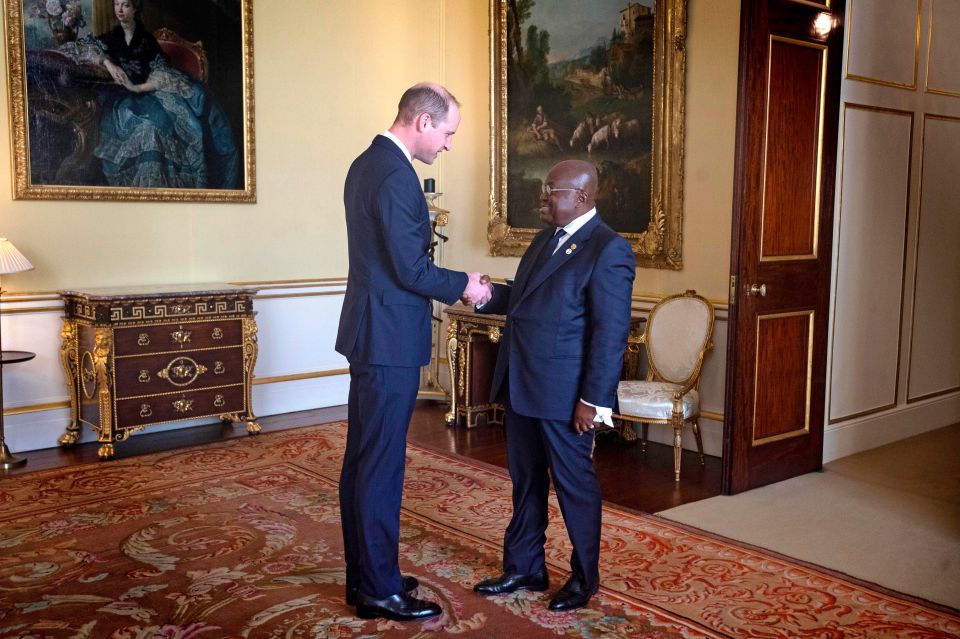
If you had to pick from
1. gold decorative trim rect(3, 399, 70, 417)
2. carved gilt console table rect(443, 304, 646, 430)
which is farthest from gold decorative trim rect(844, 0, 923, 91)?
gold decorative trim rect(3, 399, 70, 417)

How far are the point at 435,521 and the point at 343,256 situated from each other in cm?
350

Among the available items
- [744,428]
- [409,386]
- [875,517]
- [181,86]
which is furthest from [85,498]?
[875,517]

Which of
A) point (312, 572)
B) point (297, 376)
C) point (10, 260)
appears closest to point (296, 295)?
point (297, 376)

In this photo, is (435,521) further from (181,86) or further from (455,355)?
(181,86)

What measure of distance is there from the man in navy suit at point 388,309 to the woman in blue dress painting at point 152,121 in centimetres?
355

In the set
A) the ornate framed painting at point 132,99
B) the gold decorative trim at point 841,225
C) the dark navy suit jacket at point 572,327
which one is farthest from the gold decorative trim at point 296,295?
the dark navy suit jacket at point 572,327

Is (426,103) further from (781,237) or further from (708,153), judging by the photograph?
(708,153)

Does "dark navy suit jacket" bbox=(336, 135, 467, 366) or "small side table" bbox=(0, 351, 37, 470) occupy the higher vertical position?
"dark navy suit jacket" bbox=(336, 135, 467, 366)

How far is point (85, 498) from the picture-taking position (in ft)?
15.9

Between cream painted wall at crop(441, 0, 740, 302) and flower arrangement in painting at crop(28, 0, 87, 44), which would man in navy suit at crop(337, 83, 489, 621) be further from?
flower arrangement in painting at crop(28, 0, 87, 44)

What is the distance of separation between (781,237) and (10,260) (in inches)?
177

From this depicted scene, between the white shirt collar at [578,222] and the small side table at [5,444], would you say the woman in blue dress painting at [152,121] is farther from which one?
the white shirt collar at [578,222]

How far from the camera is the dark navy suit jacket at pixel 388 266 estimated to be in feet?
10.3

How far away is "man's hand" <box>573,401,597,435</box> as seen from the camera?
10.6 ft
